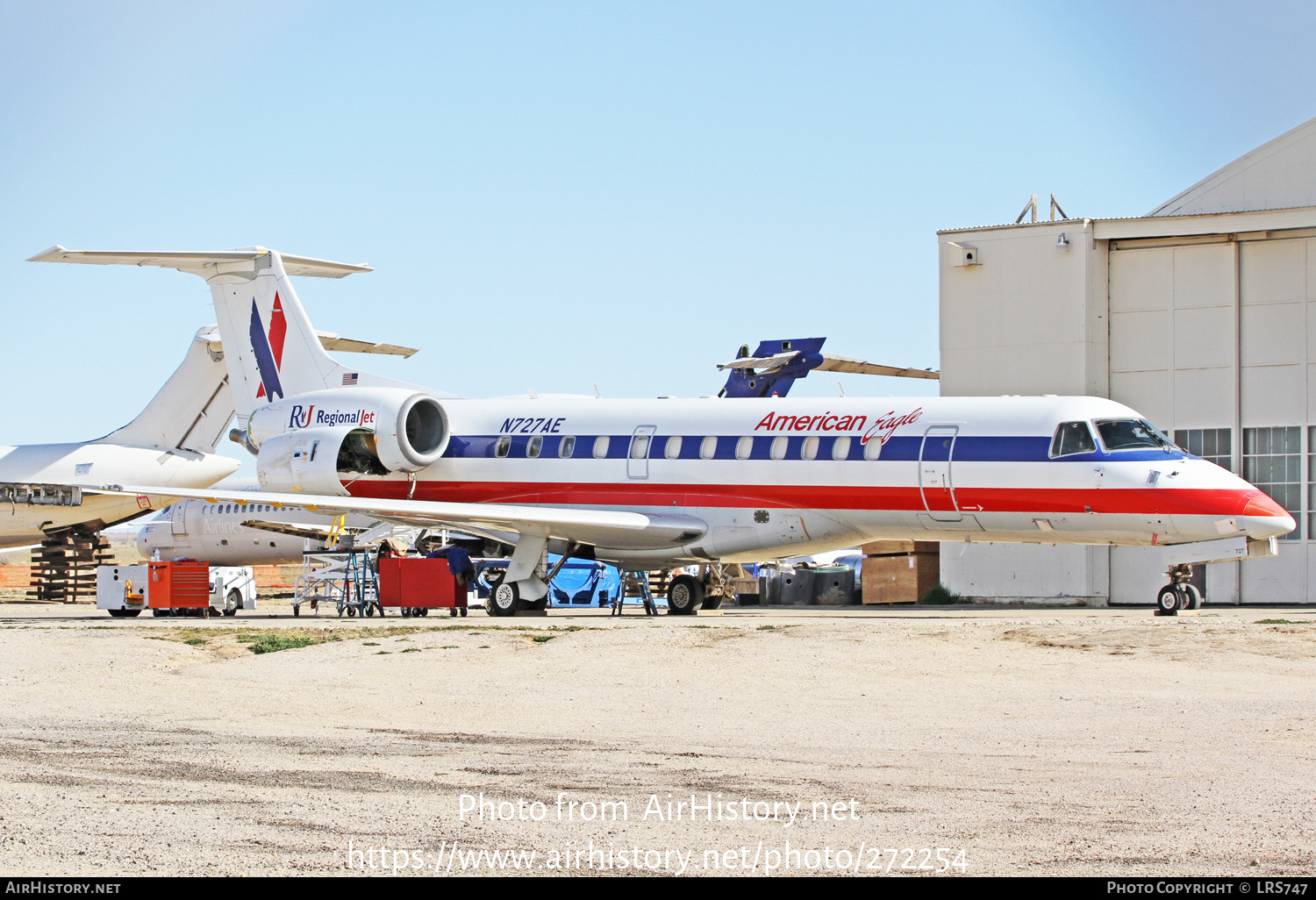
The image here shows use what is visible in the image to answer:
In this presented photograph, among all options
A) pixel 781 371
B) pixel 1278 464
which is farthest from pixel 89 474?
pixel 1278 464

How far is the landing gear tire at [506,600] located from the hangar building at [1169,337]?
11746 millimetres

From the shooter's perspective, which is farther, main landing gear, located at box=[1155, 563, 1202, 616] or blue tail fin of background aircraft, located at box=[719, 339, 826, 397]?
blue tail fin of background aircraft, located at box=[719, 339, 826, 397]

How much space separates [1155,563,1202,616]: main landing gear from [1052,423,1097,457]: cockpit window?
2821 mm

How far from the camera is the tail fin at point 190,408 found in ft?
119

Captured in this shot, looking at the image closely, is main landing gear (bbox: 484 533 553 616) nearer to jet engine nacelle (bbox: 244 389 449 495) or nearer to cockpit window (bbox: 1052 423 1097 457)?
jet engine nacelle (bbox: 244 389 449 495)

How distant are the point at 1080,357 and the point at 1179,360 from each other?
6.84 ft

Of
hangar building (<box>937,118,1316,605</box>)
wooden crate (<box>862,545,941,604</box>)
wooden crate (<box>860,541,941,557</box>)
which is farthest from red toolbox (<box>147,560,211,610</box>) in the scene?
hangar building (<box>937,118,1316,605</box>)

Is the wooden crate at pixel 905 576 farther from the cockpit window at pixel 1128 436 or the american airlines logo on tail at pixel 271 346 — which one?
the american airlines logo on tail at pixel 271 346

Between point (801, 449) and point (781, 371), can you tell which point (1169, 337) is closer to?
point (781, 371)

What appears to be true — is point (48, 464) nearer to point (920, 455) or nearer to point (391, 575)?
point (391, 575)

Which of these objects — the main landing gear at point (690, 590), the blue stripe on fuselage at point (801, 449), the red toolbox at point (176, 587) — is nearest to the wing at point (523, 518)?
the blue stripe on fuselage at point (801, 449)

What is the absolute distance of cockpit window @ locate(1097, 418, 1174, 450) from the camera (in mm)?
18250

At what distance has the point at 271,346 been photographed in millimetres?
26891

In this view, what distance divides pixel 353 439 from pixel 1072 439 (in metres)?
12.3
